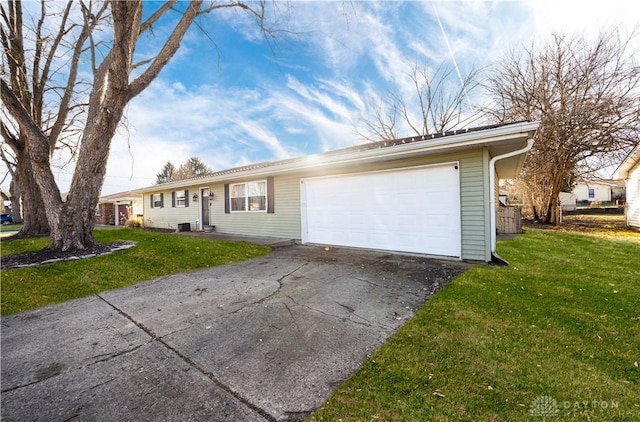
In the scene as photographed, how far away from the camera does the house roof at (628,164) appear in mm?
11273

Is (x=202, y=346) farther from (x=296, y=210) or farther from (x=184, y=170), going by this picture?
(x=184, y=170)

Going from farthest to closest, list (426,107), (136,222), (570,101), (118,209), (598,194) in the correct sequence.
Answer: (598,194) < (118,209) < (426,107) < (136,222) < (570,101)

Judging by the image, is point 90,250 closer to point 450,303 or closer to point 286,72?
point 450,303

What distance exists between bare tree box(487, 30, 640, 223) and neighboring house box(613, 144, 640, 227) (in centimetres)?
58

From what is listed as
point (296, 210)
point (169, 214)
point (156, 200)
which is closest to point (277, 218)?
point (296, 210)

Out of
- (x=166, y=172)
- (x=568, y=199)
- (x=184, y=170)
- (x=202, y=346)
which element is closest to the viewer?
(x=202, y=346)

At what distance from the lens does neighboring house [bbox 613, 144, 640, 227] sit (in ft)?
39.5

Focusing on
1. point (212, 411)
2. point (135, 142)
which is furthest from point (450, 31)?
point (212, 411)

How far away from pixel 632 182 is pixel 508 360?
17290 mm

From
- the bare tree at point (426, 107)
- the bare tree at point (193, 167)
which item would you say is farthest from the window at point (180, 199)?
the bare tree at point (193, 167)

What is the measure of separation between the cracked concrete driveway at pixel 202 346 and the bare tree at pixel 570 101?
11793mm

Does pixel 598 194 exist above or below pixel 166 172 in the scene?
below

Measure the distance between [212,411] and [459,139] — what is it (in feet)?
18.2

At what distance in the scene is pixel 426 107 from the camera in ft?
62.3
